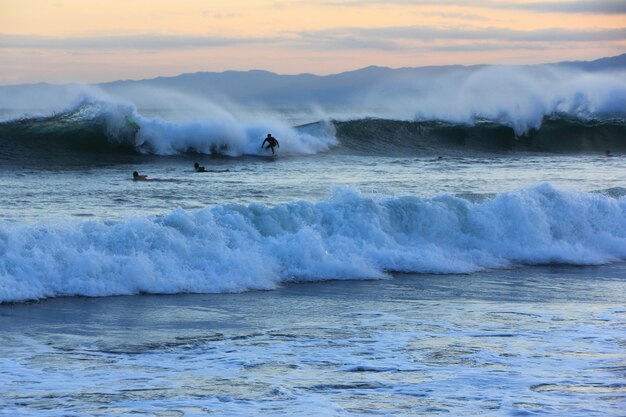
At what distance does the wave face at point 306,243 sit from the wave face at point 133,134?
14916mm

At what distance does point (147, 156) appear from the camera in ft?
93.9

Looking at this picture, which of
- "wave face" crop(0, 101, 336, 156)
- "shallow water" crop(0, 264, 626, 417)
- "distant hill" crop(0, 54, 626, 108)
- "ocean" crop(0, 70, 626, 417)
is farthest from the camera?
"distant hill" crop(0, 54, 626, 108)

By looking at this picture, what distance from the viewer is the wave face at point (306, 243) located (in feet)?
38.0

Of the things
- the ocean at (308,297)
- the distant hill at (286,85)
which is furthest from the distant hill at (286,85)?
the ocean at (308,297)

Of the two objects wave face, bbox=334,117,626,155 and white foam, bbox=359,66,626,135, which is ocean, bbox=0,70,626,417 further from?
white foam, bbox=359,66,626,135

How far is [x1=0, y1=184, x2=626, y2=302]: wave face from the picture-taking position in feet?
38.0

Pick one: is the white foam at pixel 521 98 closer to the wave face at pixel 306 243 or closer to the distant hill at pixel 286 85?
the wave face at pixel 306 243

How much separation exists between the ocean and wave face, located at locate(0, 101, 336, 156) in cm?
473

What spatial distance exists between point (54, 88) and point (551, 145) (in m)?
18.2

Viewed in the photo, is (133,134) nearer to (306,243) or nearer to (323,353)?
(306,243)

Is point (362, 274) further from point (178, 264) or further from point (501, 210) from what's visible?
point (501, 210)

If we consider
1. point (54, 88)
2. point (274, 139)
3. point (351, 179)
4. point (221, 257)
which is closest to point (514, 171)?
point (351, 179)

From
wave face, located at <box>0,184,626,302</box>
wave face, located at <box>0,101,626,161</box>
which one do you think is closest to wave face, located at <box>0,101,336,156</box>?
wave face, located at <box>0,101,626,161</box>

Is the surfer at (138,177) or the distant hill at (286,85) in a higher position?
the distant hill at (286,85)
